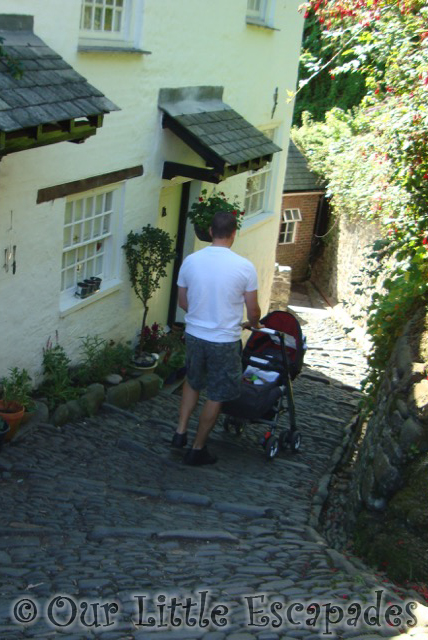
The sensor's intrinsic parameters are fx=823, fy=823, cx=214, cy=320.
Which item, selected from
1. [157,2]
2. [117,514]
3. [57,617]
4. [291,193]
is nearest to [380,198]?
[157,2]

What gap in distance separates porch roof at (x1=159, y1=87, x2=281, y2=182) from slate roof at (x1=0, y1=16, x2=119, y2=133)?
9.14 feet

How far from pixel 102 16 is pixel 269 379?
13.8ft

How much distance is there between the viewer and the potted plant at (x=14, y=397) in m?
7.14

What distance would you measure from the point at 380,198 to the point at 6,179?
4.64m

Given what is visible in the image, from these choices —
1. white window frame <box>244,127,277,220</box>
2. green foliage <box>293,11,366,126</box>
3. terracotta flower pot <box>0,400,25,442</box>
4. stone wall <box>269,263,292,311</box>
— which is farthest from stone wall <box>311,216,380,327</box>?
terracotta flower pot <box>0,400,25,442</box>

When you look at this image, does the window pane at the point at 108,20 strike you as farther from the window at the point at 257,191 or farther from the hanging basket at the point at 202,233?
the window at the point at 257,191

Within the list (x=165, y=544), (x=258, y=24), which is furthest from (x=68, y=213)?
(x=258, y=24)

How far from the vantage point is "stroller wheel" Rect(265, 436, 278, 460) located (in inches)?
310

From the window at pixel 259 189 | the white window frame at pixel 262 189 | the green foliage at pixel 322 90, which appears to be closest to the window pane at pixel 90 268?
the white window frame at pixel 262 189

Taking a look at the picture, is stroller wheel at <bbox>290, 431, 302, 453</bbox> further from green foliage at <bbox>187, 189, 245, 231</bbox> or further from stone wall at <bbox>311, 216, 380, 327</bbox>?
stone wall at <bbox>311, 216, 380, 327</bbox>

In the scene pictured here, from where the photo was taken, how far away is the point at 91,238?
913cm

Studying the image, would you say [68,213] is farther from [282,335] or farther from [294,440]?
[294,440]

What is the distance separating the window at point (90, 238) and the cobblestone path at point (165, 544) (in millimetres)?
1684

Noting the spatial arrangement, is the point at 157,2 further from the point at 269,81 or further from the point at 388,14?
the point at 269,81
